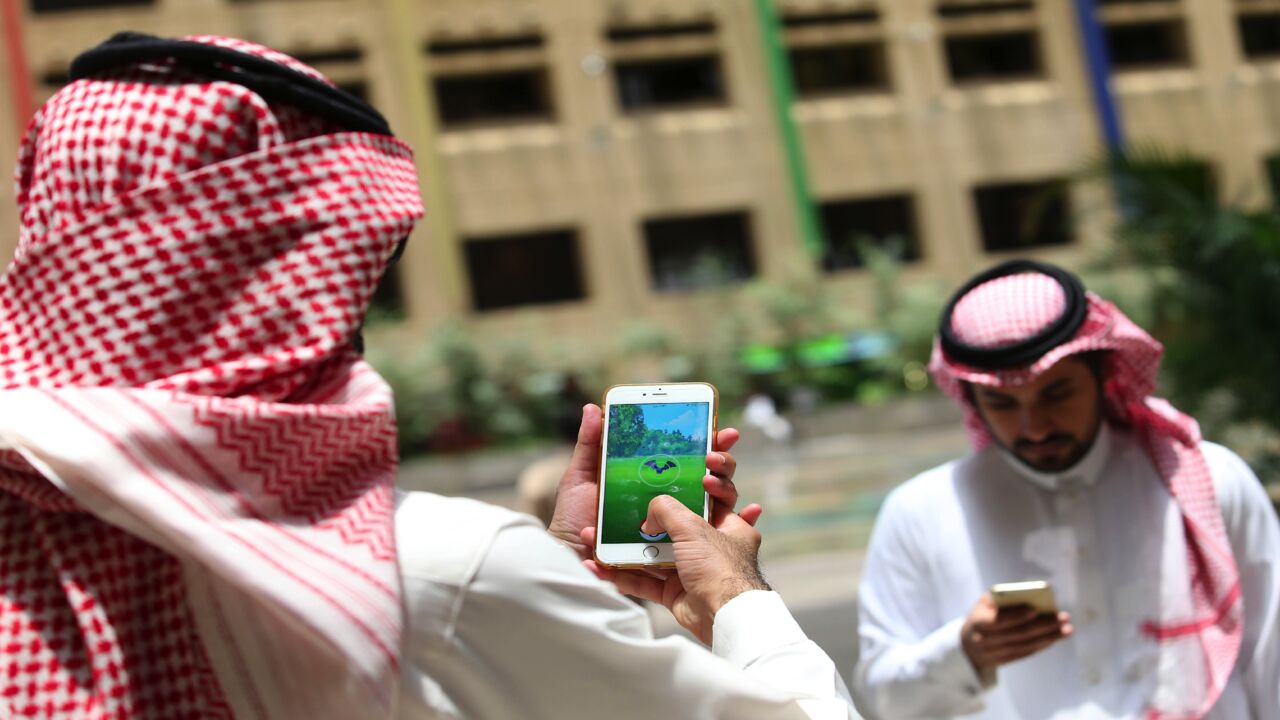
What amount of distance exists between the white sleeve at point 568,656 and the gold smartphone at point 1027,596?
50.5 inches

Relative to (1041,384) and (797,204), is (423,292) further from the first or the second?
(1041,384)

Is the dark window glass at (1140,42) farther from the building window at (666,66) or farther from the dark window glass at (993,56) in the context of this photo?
the building window at (666,66)

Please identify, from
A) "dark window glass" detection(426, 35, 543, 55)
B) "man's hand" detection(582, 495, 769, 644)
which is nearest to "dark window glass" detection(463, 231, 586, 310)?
"dark window glass" detection(426, 35, 543, 55)

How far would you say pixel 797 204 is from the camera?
29.0 meters

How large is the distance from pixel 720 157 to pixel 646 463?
1081 inches

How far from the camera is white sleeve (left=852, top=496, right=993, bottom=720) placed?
2.79 meters

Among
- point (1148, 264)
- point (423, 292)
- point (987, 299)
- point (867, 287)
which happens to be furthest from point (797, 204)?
point (987, 299)

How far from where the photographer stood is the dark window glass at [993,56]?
30734 mm

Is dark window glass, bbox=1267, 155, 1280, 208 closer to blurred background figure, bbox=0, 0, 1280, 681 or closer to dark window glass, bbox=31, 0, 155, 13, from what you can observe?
blurred background figure, bbox=0, 0, 1280, 681

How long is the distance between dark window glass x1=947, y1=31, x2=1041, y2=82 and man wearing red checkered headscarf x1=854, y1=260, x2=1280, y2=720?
2869 centimetres

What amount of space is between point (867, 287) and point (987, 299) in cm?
2560

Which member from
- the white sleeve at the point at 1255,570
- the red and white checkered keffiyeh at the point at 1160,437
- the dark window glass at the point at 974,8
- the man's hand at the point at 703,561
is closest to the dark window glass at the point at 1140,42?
the dark window glass at the point at 974,8

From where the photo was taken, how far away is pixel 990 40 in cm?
3128

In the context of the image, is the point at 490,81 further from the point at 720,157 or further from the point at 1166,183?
the point at 1166,183
